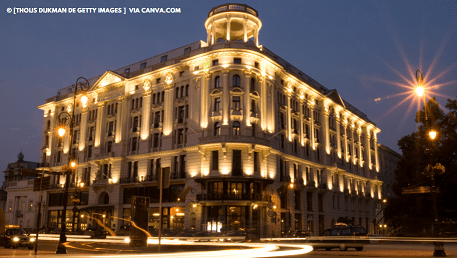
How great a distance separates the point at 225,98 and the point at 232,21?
1082cm

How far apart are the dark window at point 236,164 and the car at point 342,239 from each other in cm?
1569

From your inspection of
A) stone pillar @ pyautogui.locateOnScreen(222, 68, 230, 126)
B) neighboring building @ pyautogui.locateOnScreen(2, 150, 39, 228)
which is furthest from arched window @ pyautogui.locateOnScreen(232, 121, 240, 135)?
neighboring building @ pyautogui.locateOnScreen(2, 150, 39, 228)

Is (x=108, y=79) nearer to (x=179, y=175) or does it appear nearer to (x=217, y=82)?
(x=217, y=82)

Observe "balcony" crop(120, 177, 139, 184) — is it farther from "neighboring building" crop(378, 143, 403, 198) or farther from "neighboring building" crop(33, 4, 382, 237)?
"neighboring building" crop(378, 143, 403, 198)

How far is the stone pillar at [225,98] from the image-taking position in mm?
44263

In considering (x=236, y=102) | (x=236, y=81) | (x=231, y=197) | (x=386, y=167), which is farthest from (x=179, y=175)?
(x=386, y=167)

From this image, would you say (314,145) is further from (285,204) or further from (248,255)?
(248,255)

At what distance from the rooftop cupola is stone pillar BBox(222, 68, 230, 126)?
489cm

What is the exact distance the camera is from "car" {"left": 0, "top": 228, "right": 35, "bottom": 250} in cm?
2611

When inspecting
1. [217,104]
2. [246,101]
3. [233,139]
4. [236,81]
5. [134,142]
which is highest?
[236,81]

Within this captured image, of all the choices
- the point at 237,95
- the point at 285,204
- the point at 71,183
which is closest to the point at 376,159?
the point at 285,204

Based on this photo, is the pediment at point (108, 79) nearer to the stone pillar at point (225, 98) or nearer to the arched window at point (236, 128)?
the stone pillar at point (225, 98)

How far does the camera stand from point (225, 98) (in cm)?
4466

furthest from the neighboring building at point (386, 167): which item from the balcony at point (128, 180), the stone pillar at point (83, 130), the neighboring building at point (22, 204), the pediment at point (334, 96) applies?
the neighboring building at point (22, 204)
